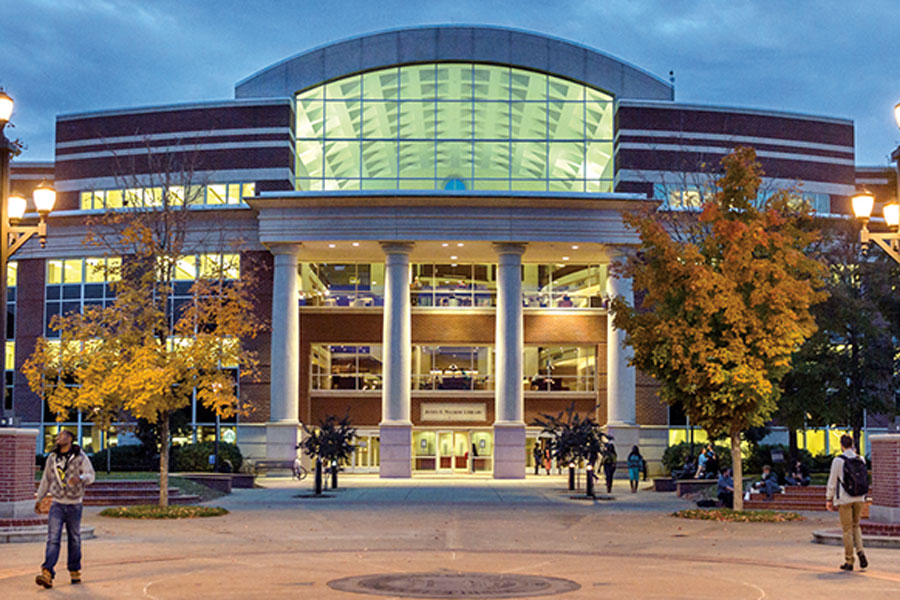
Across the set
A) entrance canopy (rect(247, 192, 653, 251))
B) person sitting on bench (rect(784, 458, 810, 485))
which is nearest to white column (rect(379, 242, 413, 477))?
entrance canopy (rect(247, 192, 653, 251))

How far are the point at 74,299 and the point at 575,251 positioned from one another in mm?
22294

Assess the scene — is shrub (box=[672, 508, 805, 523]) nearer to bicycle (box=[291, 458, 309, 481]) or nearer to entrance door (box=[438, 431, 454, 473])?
bicycle (box=[291, 458, 309, 481])

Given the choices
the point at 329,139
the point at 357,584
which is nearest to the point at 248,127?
the point at 329,139

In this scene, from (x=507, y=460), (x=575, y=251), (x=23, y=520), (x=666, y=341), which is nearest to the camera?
(x=23, y=520)

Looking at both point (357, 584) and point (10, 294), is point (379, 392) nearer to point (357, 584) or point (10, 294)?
point (10, 294)

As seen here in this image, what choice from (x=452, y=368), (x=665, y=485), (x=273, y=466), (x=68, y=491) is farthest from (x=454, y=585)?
(x=452, y=368)

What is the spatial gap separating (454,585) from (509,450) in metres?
31.1

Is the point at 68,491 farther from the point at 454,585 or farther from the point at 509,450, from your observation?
the point at 509,450

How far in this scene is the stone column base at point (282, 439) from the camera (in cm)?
4388

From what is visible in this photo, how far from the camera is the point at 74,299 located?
48.0 meters

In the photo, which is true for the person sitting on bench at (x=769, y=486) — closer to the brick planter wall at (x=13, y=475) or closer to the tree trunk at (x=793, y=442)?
the tree trunk at (x=793, y=442)

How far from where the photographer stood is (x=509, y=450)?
4334cm

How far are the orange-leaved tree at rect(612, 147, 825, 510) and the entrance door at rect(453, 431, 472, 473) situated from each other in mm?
23505

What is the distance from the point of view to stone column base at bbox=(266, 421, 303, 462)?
43.9 m
